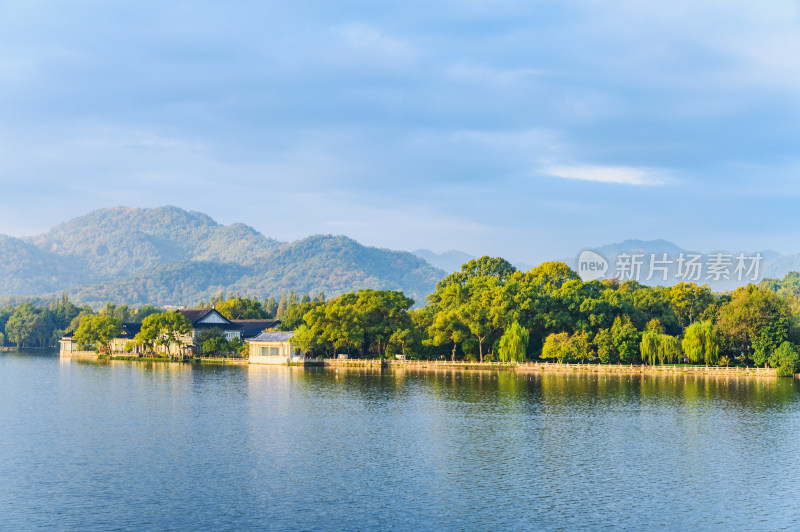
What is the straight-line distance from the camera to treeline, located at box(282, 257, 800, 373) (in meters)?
74.8

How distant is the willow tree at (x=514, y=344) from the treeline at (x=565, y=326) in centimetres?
12

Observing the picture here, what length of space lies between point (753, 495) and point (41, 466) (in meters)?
28.3

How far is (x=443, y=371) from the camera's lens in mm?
83938

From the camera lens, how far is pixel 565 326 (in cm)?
8981

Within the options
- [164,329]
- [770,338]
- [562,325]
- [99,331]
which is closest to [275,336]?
[164,329]

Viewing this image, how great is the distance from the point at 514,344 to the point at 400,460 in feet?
181

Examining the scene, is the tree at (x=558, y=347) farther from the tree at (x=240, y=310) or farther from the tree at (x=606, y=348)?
the tree at (x=240, y=310)

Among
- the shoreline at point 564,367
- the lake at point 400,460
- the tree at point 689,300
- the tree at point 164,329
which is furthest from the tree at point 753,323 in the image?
the tree at point 164,329

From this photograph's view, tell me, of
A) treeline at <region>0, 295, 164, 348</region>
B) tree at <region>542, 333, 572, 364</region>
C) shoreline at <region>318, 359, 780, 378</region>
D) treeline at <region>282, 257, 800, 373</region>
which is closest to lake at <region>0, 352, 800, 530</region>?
shoreline at <region>318, 359, 780, 378</region>

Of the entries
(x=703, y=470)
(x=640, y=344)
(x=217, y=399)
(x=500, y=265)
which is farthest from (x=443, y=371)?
(x=703, y=470)

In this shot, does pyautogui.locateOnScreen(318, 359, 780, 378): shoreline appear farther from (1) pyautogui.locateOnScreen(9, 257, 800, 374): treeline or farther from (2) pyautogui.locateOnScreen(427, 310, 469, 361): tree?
(2) pyautogui.locateOnScreen(427, 310, 469, 361): tree

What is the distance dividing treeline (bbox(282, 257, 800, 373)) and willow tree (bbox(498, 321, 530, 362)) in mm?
121

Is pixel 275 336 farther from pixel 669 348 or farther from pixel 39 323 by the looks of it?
pixel 39 323

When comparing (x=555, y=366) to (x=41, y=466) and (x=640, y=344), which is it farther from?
(x=41, y=466)
